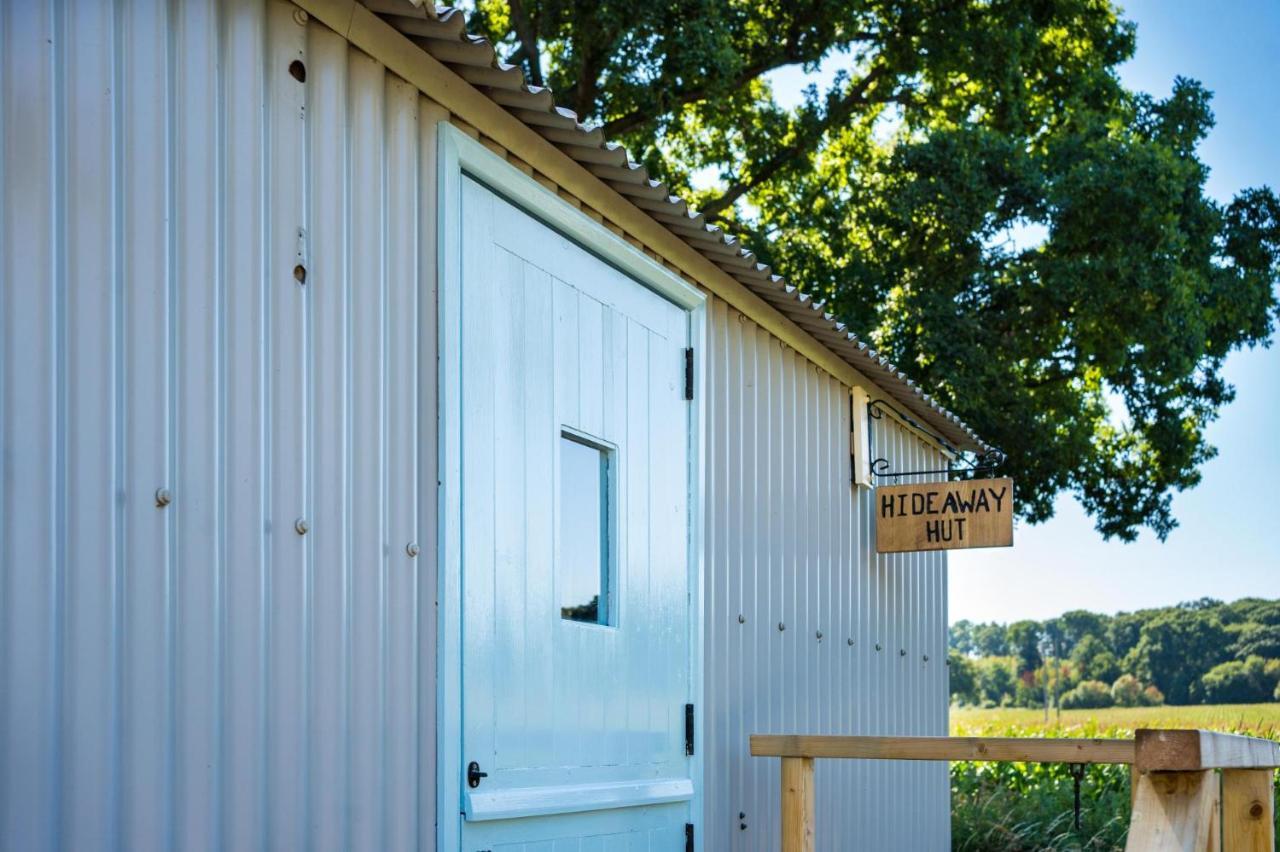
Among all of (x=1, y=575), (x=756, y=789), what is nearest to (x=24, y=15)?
(x=1, y=575)

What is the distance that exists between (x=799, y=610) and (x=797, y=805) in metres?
1.88

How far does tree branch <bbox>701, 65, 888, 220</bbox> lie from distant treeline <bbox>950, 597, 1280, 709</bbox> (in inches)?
1129

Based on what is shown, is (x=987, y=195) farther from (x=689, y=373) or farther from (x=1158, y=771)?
(x=1158, y=771)

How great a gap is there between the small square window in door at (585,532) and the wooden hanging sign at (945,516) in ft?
10.1

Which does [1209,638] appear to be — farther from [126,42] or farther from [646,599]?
[126,42]

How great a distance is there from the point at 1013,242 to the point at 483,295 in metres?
11.9

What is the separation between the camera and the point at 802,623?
27.2ft

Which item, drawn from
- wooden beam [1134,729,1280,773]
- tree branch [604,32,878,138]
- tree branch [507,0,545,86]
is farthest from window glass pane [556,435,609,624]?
tree branch [507,0,545,86]

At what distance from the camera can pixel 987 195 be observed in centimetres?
1583

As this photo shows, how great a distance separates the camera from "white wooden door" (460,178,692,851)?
206 inches

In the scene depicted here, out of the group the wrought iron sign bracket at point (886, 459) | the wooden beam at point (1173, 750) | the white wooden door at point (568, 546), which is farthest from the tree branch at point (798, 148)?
the wooden beam at point (1173, 750)

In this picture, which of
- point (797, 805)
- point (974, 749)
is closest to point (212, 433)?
point (797, 805)

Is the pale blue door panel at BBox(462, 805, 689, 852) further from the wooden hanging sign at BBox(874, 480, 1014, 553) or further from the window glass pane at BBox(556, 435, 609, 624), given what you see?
the wooden hanging sign at BBox(874, 480, 1014, 553)

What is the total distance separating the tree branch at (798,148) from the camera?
1786cm
